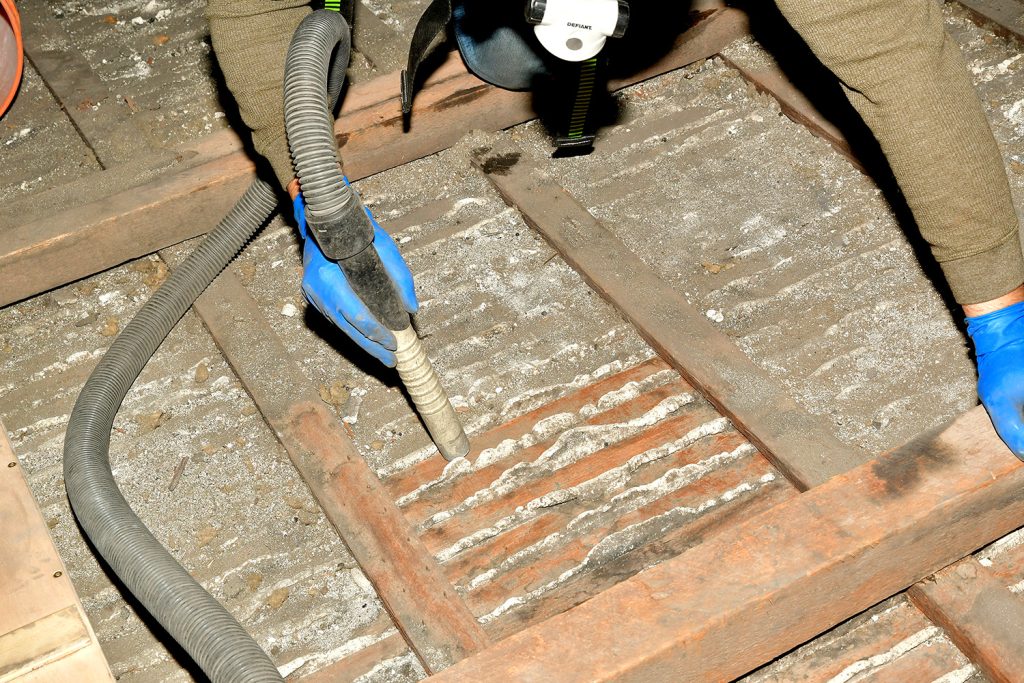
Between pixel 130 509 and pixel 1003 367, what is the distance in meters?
1.58

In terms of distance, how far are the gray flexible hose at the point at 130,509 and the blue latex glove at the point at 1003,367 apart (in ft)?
4.10

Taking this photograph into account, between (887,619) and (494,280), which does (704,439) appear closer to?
(887,619)

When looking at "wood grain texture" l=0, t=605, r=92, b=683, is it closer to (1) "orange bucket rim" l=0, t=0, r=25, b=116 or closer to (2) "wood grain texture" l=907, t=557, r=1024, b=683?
(2) "wood grain texture" l=907, t=557, r=1024, b=683

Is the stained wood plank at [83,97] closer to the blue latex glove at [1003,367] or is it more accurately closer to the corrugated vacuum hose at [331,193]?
the corrugated vacuum hose at [331,193]

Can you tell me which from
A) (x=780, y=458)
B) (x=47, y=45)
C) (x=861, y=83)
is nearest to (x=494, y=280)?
(x=780, y=458)

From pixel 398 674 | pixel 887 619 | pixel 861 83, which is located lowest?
pixel 398 674

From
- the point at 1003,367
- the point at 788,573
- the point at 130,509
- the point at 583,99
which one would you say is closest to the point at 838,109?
the point at 583,99

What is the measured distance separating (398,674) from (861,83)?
128cm

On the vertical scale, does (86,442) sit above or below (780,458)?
below

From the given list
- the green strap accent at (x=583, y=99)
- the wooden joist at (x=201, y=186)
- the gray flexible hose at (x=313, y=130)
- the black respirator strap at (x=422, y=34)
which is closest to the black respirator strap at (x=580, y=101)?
the green strap accent at (x=583, y=99)

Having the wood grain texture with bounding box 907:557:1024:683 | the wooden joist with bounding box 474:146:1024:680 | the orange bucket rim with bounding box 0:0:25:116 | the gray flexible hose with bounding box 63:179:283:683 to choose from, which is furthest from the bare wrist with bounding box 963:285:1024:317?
the orange bucket rim with bounding box 0:0:25:116

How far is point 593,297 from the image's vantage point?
8.05ft

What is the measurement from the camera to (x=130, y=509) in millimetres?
1966

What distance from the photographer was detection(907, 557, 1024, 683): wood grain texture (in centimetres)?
177
